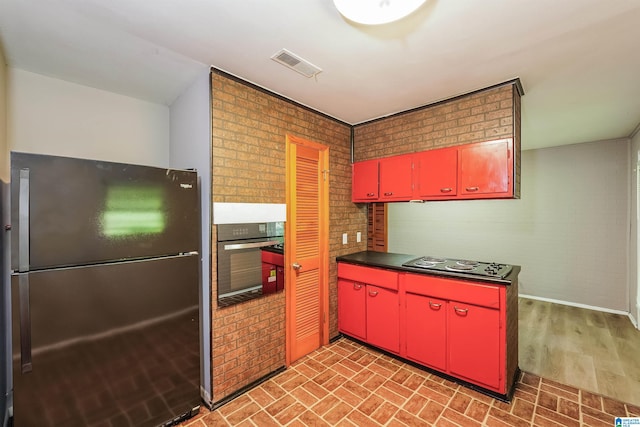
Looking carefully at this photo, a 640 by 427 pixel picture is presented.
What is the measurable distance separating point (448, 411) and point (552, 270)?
388cm

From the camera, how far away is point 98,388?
64.8 inches

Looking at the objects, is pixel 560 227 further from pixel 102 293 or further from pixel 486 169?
pixel 102 293

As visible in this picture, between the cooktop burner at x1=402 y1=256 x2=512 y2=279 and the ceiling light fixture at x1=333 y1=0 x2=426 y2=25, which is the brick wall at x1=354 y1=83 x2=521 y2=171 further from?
the ceiling light fixture at x1=333 y1=0 x2=426 y2=25

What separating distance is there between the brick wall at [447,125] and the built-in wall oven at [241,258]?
5.53 feet

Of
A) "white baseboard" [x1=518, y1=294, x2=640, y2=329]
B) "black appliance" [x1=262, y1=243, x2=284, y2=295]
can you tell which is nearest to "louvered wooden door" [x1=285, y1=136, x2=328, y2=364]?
"black appliance" [x1=262, y1=243, x2=284, y2=295]

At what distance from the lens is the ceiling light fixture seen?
4.50ft

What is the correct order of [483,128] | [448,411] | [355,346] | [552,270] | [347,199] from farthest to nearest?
1. [552,270]
2. [347,199]
3. [355,346]
4. [483,128]
5. [448,411]

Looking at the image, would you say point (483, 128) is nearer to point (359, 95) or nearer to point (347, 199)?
point (359, 95)

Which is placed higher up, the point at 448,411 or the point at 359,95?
the point at 359,95

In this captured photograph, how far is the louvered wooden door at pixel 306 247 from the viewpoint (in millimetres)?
2748

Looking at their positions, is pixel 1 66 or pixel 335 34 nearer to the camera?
pixel 335 34

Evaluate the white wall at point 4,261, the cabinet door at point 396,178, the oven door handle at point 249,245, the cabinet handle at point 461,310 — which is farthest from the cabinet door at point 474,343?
the white wall at point 4,261

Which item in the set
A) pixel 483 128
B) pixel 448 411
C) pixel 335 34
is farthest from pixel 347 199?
pixel 448 411

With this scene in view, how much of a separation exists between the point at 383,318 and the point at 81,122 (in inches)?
134
